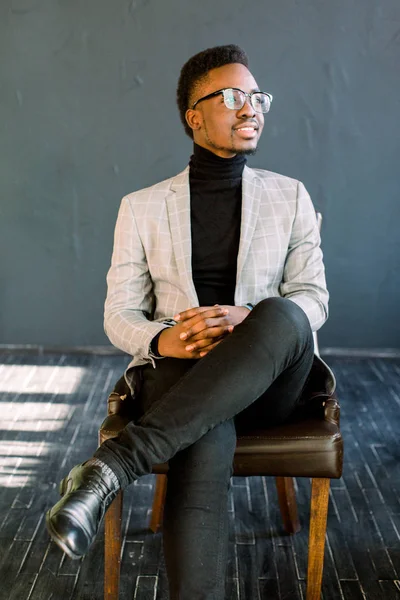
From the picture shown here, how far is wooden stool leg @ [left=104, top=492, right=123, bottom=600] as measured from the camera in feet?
5.34

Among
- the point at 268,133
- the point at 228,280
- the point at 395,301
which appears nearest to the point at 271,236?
the point at 228,280

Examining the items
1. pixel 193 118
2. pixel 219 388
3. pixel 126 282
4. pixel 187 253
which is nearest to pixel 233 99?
pixel 193 118

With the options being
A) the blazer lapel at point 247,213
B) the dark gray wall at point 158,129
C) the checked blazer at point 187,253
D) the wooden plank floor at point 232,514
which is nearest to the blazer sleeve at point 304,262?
the checked blazer at point 187,253

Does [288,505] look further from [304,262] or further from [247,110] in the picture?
[247,110]

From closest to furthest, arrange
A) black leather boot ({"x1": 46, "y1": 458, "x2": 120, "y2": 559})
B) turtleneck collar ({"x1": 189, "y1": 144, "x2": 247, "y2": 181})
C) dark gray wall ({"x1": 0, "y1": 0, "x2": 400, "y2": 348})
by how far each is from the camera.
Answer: black leather boot ({"x1": 46, "y1": 458, "x2": 120, "y2": 559}) → turtleneck collar ({"x1": 189, "y1": 144, "x2": 247, "y2": 181}) → dark gray wall ({"x1": 0, "y1": 0, "x2": 400, "y2": 348})

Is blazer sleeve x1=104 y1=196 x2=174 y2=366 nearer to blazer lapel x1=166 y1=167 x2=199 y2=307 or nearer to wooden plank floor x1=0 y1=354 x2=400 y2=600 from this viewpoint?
Result: blazer lapel x1=166 y1=167 x2=199 y2=307

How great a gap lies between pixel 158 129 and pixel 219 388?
2247 millimetres

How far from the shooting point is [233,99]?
1.93 metres

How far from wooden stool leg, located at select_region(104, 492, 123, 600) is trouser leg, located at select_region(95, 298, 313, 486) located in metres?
0.26

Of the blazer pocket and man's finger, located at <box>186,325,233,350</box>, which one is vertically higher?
the blazer pocket

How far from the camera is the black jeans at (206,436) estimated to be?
1.36 meters

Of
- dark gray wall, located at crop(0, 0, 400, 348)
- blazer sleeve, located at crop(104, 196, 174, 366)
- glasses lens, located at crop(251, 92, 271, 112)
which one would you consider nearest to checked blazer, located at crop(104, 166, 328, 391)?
blazer sleeve, located at crop(104, 196, 174, 366)

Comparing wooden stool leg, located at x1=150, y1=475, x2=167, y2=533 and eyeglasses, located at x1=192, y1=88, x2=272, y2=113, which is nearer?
eyeglasses, located at x1=192, y1=88, x2=272, y2=113

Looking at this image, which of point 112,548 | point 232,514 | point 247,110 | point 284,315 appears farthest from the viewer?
point 232,514
